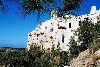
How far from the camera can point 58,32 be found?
157 feet

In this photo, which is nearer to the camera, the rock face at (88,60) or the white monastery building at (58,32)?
the rock face at (88,60)

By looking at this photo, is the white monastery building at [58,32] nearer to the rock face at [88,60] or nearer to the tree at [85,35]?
the tree at [85,35]

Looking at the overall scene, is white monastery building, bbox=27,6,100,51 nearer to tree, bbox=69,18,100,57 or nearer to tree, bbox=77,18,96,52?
tree, bbox=69,18,100,57

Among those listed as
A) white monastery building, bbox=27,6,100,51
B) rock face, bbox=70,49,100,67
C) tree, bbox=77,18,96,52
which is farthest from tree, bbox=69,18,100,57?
rock face, bbox=70,49,100,67

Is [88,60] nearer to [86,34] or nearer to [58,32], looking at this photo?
[86,34]

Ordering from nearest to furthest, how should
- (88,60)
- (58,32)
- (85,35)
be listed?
(88,60), (85,35), (58,32)

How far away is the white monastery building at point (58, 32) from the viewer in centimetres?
→ 4584

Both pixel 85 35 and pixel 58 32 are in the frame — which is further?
pixel 58 32

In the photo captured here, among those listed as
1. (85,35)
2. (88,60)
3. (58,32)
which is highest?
(58,32)

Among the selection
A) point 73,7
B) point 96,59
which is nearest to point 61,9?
point 73,7

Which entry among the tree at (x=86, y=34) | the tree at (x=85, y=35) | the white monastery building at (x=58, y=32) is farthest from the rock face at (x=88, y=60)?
the white monastery building at (x=58, y=32)

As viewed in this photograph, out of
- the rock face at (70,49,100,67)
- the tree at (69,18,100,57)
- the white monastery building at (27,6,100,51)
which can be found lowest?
the rock face at (70,49,100,67)

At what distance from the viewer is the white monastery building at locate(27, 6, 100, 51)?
45.8 m

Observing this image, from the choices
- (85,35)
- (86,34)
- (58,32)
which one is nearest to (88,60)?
(86,34)
